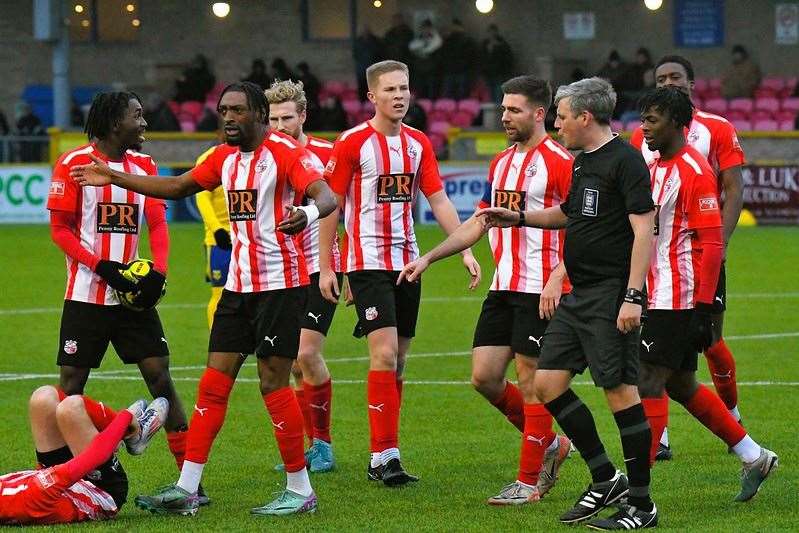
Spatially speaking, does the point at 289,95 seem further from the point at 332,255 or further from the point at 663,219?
the point at 663,219

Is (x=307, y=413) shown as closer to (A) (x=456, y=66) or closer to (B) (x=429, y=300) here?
(B) (x=429, y=300)

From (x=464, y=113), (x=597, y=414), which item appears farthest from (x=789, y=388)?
(x=464, y=113)

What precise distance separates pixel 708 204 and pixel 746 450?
3.88ft

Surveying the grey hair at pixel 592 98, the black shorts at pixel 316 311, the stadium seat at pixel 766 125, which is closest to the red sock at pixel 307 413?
the black shorts at pixel 316 311

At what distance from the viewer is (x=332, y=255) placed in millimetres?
8266

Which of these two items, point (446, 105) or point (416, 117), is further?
point (446, 105)

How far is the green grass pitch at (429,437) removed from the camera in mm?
6922

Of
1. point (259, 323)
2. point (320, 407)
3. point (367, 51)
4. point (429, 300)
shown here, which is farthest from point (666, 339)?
point (367, 51)

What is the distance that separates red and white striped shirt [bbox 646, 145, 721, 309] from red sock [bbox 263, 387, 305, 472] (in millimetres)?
1764

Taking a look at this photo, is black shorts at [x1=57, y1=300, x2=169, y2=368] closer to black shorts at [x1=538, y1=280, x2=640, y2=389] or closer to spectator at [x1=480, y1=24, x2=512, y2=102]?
black shorts at [x1=538, y1=280, x2=640, y2=389]

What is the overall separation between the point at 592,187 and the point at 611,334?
636mm

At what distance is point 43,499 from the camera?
655 cm

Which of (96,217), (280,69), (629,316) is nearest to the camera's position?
(629,316)

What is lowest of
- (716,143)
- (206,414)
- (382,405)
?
(382,405)
